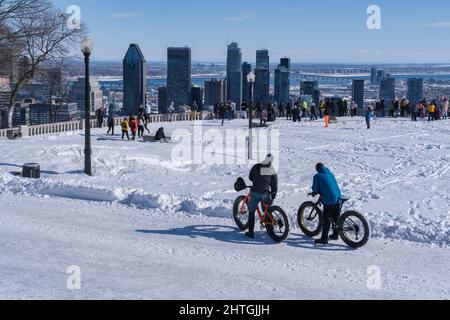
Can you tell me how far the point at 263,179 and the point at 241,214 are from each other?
3.93 feet

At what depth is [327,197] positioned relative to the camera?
10.3 m

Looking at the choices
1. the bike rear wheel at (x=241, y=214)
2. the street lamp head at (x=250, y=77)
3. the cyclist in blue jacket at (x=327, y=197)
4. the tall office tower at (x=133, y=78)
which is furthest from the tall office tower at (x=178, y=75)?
the cyclist in blue jacket at (x=327, y=197)

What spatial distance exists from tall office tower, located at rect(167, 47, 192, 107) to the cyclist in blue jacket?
11378 centimetres

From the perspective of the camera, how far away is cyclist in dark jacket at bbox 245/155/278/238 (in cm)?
1061

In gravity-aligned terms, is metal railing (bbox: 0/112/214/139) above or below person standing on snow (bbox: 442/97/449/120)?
below

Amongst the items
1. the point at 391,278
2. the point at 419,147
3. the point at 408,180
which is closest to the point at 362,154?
the point at 419,147

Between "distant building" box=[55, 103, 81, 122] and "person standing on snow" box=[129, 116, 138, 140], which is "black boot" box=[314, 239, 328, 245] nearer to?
"person standing on snow" box=[129, 116, 138, 140]

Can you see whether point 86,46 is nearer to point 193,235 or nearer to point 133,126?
point 193,235

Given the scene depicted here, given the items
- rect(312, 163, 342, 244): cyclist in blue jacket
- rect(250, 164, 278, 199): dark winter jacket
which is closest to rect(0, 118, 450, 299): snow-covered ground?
rect(312, 163, 342, 244): cyclist in blue jacket

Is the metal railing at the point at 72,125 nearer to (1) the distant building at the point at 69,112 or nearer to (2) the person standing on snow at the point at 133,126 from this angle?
(2) the person standing on snow at the point at 133,126

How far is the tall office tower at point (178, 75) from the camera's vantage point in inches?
5118

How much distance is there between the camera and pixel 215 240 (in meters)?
10.8

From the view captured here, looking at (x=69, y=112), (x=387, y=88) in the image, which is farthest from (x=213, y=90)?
(x=387, y=88)

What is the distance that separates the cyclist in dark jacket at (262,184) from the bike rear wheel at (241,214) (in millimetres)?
577
